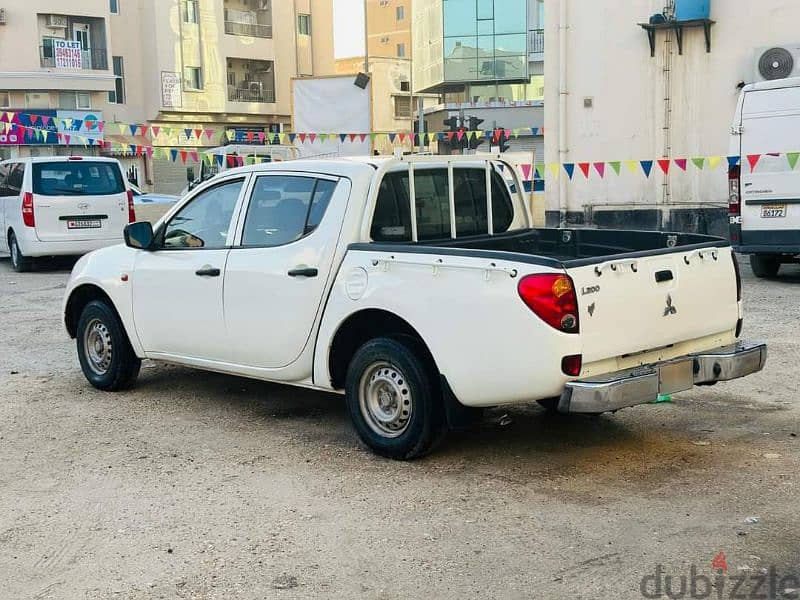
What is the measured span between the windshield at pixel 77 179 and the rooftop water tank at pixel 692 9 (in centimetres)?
1091

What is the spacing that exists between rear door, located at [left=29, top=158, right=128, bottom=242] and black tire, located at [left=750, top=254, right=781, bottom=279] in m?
9.49

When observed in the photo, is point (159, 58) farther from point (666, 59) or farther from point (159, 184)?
point (666, 59)

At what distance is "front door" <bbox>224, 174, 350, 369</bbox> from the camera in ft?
20.4

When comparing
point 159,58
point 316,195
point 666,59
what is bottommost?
point 316,195

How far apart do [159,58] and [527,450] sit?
153 ft

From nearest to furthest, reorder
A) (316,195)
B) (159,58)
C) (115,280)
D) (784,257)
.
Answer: (316,195) → (115,280) → (784,257) → (159,58)

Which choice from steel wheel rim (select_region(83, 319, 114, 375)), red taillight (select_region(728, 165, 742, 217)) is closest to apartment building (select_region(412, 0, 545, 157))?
red taillight (select_region(728, 165, 742, 217))

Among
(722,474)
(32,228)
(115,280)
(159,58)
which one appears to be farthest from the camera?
(159,58)

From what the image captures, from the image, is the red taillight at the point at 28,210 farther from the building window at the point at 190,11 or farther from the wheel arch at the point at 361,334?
the building window at the point at 190,11

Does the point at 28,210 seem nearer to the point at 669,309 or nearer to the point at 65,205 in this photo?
the point at 65,205

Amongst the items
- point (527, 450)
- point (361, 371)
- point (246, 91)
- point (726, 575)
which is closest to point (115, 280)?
point (361, 371)

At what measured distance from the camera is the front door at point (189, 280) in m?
6.86

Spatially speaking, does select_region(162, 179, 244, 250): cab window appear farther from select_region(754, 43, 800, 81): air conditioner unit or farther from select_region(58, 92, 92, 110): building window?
select_region(58, 92, 92, 110): building window

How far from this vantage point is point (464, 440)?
20.7ft
